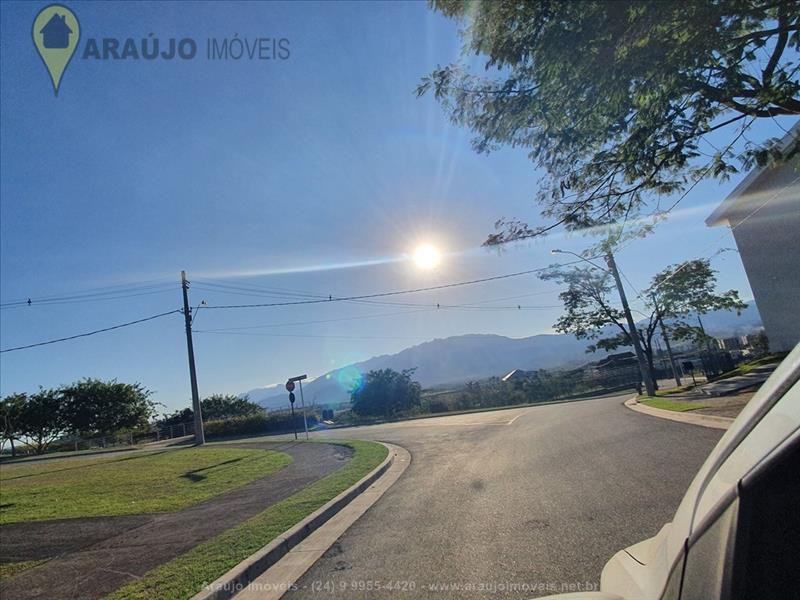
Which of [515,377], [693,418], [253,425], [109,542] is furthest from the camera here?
[515,377]

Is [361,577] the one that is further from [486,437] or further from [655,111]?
[486,437]

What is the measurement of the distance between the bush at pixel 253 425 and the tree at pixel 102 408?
12.5m

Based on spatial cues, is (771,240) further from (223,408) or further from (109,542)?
(223,408)

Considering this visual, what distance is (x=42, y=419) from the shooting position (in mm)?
46250

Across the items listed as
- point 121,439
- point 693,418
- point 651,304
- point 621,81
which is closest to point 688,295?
point 651,304

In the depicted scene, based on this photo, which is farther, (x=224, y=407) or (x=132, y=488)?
(x=224, y=407)

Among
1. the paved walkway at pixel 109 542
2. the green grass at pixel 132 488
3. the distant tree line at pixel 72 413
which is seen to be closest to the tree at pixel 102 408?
the distant tree line at pixel 72 413

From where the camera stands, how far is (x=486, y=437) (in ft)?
50.0

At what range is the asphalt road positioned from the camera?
431 cm

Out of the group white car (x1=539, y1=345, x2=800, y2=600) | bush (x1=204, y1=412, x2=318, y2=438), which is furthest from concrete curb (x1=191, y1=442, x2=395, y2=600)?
bush (x1=204, y1=412, x2=318, y2=438)

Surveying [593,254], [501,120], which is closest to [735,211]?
[593,254]

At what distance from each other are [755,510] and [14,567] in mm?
7976

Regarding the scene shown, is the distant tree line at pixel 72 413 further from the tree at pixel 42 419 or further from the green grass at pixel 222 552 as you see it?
the green grass at pixel 222 552

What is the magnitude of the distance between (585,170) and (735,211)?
20.3 metres
